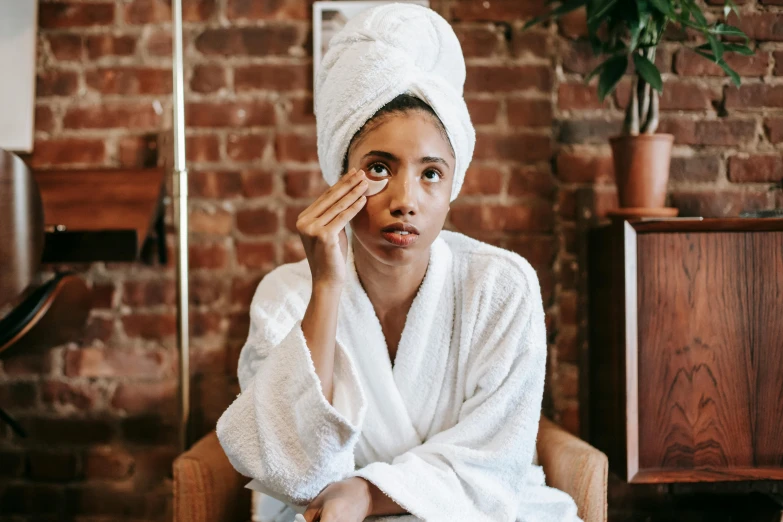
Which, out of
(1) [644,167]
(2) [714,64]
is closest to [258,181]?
(1) [644,167]

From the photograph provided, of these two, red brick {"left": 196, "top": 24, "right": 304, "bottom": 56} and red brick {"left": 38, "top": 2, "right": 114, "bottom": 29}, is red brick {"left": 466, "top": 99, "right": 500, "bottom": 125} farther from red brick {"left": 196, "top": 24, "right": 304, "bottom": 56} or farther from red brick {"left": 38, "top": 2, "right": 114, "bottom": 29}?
red brick {"left": 38, "top": 2, "right": 114, "bottom": 29}

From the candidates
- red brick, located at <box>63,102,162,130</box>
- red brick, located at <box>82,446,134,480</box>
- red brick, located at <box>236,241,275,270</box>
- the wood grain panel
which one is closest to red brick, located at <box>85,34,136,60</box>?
red brick, located at <box>63,102,162,130</box>

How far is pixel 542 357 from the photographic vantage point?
1.06m

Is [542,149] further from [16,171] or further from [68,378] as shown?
[68,378]

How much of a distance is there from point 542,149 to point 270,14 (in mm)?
767

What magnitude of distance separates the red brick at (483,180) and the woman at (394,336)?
40 cm

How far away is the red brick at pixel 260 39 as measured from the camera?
156cm

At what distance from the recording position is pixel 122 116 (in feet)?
5.25

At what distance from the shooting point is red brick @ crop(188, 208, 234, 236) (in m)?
1.59

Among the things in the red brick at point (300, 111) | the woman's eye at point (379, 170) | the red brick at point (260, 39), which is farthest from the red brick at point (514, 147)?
the woman's eye at point (379, 170)

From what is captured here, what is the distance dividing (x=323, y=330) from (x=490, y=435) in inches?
12.9

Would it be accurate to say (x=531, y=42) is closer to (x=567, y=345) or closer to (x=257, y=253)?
(x=567, y=345)

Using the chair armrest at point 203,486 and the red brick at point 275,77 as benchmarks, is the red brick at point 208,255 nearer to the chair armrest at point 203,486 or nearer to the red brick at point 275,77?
the red brick at point 275,77

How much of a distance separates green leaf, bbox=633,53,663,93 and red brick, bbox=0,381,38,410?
5.48ft
